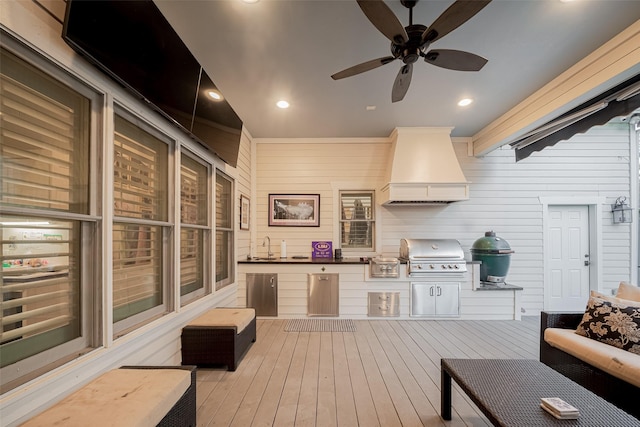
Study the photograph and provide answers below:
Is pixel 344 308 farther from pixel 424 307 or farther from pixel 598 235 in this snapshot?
pixel 598 235

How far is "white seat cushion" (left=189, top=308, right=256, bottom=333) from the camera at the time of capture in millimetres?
2855

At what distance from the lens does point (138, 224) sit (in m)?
2.25

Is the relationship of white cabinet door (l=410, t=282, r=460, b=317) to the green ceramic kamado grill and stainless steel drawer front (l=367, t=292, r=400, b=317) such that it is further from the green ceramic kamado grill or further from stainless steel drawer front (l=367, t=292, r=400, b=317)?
the green ceramic kamado grill

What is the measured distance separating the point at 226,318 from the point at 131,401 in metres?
1.58

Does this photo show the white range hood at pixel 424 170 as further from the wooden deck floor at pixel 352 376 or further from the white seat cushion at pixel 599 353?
the white seat cushion at pixel 599 353

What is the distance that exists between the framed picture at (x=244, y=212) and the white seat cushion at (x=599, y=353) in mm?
3967

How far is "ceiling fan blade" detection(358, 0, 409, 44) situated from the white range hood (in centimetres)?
274

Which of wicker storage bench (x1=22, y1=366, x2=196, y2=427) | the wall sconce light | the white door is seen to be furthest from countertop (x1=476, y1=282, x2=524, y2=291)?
wicker storage bench (x1=22, y1=366, x2=196, y2=427)

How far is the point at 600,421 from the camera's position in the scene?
4.46 feet

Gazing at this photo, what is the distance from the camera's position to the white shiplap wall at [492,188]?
488 cm

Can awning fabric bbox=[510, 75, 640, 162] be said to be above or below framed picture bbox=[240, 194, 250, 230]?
above

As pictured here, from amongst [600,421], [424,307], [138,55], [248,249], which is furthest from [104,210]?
[424,307]

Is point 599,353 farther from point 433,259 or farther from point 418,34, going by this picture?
point 418,34

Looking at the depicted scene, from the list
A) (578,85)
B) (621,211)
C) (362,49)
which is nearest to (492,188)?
(621,211)
